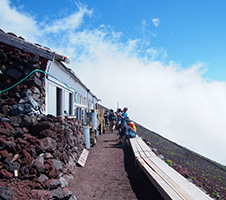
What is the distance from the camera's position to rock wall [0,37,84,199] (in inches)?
160

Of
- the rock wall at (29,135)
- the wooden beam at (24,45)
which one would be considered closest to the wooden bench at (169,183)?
the rock wall at (29,135)

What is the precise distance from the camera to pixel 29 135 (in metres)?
4.95

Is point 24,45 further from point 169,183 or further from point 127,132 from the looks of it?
point 127,132

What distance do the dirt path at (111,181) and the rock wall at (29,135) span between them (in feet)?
1.65

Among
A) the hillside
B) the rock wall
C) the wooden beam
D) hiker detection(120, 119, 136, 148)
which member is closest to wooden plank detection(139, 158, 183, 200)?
the rock wall

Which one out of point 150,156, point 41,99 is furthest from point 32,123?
point 150,156

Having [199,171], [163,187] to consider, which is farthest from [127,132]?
[163,187]

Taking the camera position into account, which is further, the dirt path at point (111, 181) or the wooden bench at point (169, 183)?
the dirt path at point (111, 181)

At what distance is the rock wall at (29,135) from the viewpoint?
4070mm

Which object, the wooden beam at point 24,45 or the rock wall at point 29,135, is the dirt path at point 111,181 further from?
the wooden beam at point 24,45

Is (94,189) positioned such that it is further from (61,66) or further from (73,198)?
(61,66)

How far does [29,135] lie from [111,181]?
2559mm

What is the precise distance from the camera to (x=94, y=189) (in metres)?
5.17

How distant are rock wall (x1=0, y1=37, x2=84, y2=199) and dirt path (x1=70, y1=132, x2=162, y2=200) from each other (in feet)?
1.65
